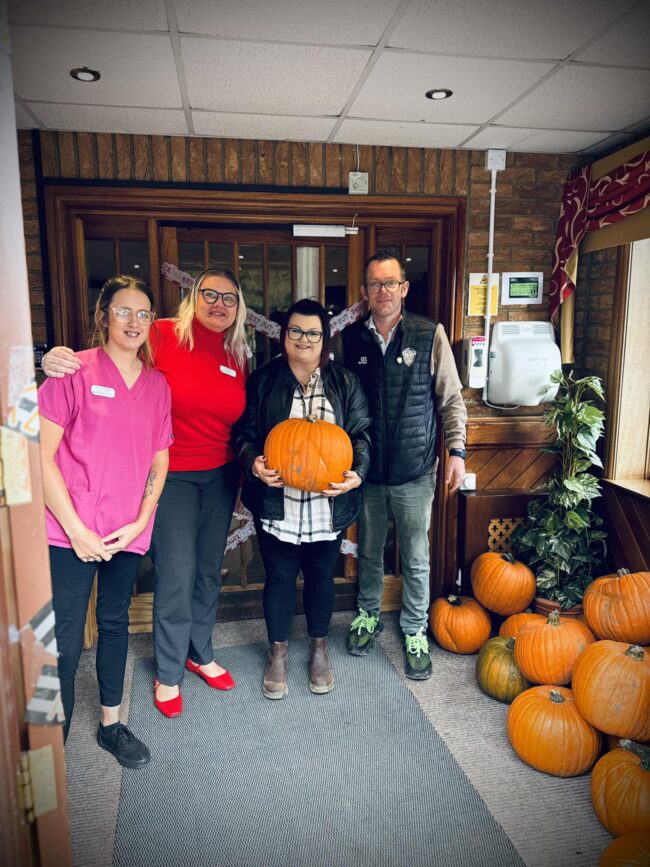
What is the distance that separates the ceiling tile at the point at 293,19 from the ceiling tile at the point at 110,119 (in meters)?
0.74

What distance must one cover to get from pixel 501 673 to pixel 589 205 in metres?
2.32

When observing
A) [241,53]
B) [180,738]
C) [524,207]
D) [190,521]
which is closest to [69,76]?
[241,53]

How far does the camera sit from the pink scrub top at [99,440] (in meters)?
1.78

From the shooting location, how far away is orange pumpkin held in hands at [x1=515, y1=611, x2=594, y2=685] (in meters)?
2.27

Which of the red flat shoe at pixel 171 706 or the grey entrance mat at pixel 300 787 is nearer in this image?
the grey entrance mat at pixel 300 787

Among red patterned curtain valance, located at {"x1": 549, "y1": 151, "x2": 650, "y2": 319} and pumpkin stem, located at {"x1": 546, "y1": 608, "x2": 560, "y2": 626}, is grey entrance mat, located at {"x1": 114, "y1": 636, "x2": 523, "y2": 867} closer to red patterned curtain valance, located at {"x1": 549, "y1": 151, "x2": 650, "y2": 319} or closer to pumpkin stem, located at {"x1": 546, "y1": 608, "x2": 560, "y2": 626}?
pumpkin stem, located at {"x1": 546, "y1": 608, "x2": 560, "y2": 626}

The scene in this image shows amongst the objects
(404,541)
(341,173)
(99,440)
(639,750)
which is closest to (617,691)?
(639,750)

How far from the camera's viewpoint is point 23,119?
2533 millimetres

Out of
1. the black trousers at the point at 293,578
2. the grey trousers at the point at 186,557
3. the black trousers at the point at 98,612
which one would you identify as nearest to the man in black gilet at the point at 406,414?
the black trousers at the point at 293,578

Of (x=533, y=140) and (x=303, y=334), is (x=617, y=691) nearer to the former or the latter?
(x=303, y=334)

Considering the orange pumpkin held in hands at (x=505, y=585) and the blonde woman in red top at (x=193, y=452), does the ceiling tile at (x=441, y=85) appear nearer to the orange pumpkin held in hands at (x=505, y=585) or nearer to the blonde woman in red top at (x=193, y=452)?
the blonde woman in red top at (x=193, y=452)

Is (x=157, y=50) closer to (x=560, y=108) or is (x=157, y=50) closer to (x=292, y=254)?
(x=292, y=254)

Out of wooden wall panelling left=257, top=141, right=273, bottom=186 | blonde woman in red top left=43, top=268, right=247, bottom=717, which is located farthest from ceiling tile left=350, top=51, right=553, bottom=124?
blonde woman in red top left=43, top=268, right=247, bottom=717

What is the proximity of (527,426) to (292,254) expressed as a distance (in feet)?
5.22
